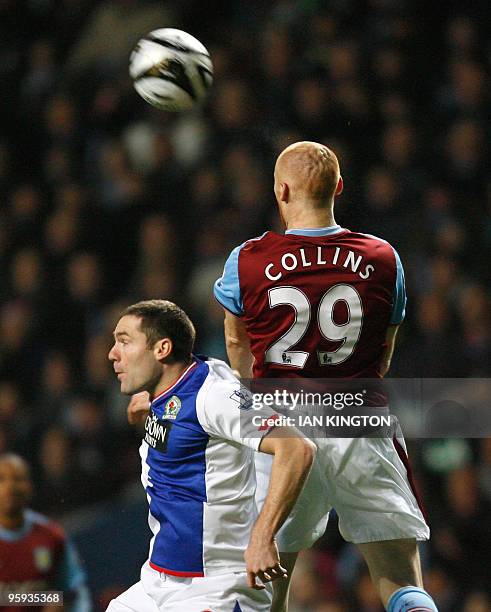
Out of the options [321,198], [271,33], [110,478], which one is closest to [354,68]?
[271,33]

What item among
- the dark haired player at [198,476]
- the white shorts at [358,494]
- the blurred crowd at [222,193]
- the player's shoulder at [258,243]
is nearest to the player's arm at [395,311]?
the white shorts at [358,494]

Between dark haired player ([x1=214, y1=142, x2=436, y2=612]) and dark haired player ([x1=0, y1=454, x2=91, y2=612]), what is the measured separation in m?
1.24

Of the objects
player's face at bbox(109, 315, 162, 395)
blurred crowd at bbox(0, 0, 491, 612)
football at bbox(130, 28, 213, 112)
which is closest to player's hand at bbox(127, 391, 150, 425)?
player's face at bbox(109, 315, 162, 395)

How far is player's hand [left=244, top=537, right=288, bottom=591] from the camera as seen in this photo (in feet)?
7.37

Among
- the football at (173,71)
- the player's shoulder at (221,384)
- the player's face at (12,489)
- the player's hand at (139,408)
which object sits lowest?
the player's face at (12,489)

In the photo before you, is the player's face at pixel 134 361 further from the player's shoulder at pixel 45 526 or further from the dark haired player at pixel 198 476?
the player's shoulder at pixel 45 526

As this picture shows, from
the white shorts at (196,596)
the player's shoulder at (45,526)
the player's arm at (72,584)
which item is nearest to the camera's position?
the white shorts at (196,596)

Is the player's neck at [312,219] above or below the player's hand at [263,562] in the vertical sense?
above

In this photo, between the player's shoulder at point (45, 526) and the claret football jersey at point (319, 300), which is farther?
the player's shoulder at point (45, 526)

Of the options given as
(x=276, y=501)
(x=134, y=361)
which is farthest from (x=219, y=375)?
(x=276, y=501)

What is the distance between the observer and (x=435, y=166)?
525 cm

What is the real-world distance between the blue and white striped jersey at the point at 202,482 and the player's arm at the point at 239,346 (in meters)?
0.30

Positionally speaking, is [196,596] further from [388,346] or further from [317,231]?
[317,231]

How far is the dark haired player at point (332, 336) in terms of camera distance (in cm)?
271
